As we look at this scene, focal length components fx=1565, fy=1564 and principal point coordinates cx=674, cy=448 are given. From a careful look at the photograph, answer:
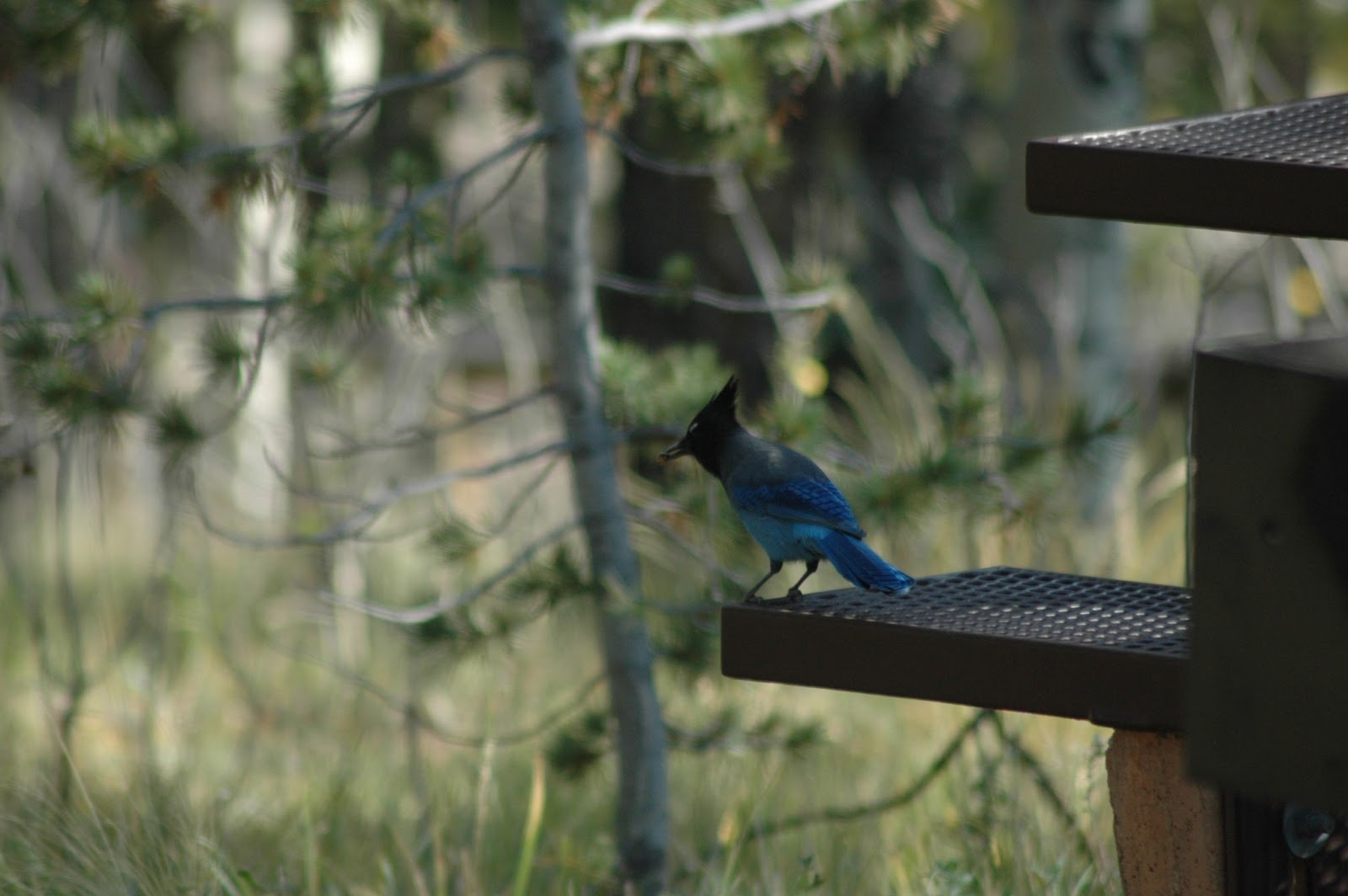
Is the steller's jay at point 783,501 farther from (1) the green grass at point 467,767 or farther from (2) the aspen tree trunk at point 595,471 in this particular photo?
(2) the aspen tree trunk at point 595,471

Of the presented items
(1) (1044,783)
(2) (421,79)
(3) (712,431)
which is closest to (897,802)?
(1) (1044,783)

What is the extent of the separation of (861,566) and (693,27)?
142 centimetres

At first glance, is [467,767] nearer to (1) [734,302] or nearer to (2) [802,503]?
(1) [734,302]

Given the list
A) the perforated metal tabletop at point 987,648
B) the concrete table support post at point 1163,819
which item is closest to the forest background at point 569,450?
the concrete table support post at point 1163,819

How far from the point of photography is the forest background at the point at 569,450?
9.43ft

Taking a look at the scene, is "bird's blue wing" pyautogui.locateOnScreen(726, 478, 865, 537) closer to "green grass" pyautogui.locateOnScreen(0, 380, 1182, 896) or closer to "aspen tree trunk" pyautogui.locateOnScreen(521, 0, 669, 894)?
"green grass" pyautogui.locateOnScreen(0, 380, 1182, 896)

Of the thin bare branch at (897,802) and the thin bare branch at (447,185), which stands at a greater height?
the thin bare branch at (447,185)

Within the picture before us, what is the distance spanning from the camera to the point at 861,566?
199cm

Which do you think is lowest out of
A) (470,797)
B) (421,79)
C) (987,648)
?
(470,797)

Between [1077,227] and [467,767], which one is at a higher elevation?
[1077,227]

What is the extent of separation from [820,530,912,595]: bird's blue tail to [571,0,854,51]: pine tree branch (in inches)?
51.1

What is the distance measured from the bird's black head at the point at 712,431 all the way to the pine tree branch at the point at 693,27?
910 mm

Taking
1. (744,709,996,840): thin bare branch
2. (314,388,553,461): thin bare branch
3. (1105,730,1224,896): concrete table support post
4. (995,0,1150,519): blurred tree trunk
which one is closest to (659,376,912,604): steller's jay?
(1105,730,1224,896): concrete table support post

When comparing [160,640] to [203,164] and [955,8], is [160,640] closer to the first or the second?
[203,164]
